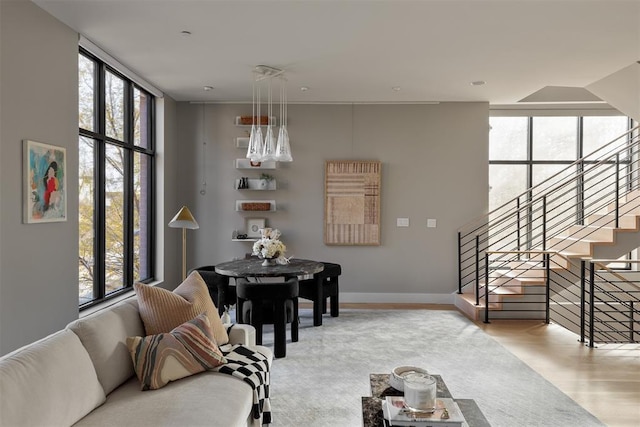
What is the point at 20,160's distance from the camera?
121 inches

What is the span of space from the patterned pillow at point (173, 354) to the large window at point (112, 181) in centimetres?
213

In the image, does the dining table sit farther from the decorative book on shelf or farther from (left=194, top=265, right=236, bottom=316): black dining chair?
the decorative book on shelf

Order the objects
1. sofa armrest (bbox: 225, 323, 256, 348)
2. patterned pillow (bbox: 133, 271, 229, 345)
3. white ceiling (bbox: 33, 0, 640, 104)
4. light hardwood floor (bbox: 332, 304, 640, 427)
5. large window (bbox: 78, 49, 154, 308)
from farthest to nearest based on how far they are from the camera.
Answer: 1. large window (bbox: 78, 49, 154, 308)
2. white ceiling (bbox: 33, 0, 640, 104)
3. light hardwood floor (bbox: 332, 304, 640, 427)
4. sofa armrest (bbox: 225, 323, 256, 348)
5. patterned pillow (bbox: 133, 271, 229, 345)

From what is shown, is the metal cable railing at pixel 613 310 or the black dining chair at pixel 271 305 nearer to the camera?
the black dining chair at pixel 271 305

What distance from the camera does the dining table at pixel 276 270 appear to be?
14.2ft

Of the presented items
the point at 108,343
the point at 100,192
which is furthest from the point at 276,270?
the point at 108,343

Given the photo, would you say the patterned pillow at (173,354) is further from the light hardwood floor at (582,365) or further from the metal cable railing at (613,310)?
the metal cable railing at (613,310)

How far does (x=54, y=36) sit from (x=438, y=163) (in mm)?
4824

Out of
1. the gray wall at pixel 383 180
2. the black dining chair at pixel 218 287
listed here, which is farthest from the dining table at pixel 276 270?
the gray wall at pixel 383 180

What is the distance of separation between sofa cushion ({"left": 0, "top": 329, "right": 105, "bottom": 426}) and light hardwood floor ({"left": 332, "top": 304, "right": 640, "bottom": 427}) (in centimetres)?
296

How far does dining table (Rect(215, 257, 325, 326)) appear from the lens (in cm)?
434

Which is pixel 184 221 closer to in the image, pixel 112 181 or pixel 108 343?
pixel 112 181

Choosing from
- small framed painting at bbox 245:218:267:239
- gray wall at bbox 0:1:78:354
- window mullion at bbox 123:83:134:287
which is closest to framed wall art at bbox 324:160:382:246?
small framed painting at bbox 245:218:267:239

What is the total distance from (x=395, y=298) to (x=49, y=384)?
523cm
